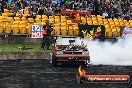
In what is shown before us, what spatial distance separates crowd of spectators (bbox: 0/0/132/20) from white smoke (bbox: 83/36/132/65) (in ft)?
20.7

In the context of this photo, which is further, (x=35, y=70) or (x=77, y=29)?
(x=77, y=29)

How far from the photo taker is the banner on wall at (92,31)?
34.5 meters

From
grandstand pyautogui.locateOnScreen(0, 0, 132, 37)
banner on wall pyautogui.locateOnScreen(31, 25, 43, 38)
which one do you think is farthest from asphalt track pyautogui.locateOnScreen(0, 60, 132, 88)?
grandstand pyautogui.locateOnScreen(0, 0, 132, 37)

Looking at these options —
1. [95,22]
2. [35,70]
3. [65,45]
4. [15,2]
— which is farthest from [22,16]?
[35,70]

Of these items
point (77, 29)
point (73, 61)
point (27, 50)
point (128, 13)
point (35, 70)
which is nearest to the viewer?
point (35, 70)

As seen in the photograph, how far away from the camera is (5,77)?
20.4 metres

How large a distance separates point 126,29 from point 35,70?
13811 millimetres

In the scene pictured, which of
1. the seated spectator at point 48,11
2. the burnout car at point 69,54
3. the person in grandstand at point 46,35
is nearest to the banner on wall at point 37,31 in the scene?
the person in grandstand at point 46,35

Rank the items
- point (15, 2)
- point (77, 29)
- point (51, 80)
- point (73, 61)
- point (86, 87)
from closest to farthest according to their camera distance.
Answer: point (86, 87) → point (51, 80) → point (73, 61) → point (77, 29) → point (15, 2)

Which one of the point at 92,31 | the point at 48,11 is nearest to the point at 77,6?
the point at 48,11

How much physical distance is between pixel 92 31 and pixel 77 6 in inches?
240

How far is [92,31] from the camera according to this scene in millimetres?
34469

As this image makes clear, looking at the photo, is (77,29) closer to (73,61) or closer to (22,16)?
(22,16)

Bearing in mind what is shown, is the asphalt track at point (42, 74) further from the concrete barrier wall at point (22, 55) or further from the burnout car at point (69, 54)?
the concrete barrier wall at point (22, 55)
